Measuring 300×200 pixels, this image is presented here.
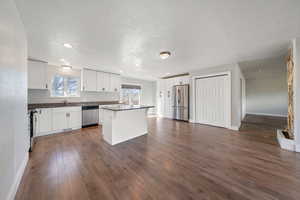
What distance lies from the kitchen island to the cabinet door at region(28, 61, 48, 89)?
104 inches

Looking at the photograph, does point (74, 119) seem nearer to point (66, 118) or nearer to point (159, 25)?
point (66, 118)

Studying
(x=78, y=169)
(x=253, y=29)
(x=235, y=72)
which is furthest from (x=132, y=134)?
(x=235, y=72)

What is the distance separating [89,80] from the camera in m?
5.16

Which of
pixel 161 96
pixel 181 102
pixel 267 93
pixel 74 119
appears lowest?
pixel 74 119

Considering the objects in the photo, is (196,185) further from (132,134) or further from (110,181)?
(132,134)

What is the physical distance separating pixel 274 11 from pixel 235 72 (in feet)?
10.00

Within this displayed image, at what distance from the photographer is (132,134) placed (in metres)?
3.66

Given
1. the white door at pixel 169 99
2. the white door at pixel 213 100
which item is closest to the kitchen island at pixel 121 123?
the white door at pixel 213 100

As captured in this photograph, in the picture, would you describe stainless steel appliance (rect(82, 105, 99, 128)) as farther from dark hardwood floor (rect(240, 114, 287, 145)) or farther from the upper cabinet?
dark hardwood floor (rect(240, 114, 287, 145))

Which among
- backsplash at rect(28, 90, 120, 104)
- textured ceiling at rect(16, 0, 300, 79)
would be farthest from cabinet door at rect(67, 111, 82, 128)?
textured ceiling at rect(16, 0, 300, 79)

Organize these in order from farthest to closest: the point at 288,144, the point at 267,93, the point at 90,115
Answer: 1. the point at 267,93
2. the point at 90,115
3. the point at 288,144

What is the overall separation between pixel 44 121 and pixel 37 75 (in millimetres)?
1591

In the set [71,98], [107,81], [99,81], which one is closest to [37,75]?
[71,98]

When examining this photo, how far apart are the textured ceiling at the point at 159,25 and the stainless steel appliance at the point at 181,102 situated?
9.73ft
